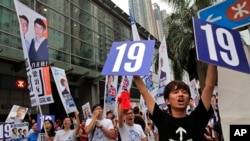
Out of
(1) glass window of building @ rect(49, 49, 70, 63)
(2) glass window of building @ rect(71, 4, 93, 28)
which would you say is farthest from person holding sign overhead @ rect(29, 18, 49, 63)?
(2) glass window of building @ rect(71, 4, 93, 28)

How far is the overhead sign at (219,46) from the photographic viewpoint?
99.3 inches

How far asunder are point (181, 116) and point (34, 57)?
4.95 metres

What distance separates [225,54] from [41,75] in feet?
15.3

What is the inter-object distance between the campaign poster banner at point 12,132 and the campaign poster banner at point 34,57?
2.19 m

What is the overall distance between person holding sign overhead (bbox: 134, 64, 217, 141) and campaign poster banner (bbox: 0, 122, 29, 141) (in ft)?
21.6

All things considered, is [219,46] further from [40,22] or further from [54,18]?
[54,18]

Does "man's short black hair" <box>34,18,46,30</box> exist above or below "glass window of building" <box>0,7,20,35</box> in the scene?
below

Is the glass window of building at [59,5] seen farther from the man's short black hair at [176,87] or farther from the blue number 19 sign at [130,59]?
the man's short black hair at [176,87]

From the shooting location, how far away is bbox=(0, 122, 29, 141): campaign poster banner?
8.23 metres

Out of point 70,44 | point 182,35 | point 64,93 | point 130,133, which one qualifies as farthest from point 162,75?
point 70,44

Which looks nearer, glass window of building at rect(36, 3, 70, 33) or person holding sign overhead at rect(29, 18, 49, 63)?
person holding sign overhead at rect(29, 18, 49, 63)

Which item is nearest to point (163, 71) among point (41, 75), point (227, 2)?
point (41, 75)

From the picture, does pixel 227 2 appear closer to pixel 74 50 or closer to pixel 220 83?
pixel 220 83

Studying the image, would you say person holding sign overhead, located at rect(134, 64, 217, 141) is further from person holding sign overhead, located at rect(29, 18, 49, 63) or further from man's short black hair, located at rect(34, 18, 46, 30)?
man's short black hair, located at rect(34, 18, 46, 30)
